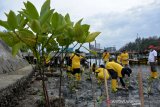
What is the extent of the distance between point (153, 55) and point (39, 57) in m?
15.7

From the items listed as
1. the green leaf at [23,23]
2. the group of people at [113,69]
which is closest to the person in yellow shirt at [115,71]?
the group of people at [113,69]

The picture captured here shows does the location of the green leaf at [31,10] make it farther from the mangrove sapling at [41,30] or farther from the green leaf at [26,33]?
the green leaf at [26,33]

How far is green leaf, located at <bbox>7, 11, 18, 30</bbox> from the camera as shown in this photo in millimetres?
1984

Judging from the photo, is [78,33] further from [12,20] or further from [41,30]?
[12,20]

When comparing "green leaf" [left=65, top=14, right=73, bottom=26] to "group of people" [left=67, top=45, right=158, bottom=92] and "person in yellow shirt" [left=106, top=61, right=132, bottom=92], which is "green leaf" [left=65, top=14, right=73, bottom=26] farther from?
"person in yellow shirt" [left=106, top=61, right=132, bottom=92]

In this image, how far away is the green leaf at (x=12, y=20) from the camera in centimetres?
198

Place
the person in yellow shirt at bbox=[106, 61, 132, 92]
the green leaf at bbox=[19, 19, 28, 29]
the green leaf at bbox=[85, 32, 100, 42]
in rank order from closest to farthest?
the green leaf at bbox=[19, 19, 28, 29]
the green leaf at bbox=[85, 32, 100, 42]
the person in yellow shirt at bbox=[106, 61, 132, 92]

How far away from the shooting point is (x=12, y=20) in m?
2.00

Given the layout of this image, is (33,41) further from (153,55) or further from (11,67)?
(153,55)

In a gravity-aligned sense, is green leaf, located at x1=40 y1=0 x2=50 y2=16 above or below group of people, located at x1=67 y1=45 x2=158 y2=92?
above

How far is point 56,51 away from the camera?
2.54 meters

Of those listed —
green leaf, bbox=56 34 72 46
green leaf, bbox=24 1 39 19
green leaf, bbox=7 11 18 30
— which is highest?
green leaf, bbox=24 1 39 19

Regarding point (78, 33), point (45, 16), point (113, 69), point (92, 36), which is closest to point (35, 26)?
point (45, 16)

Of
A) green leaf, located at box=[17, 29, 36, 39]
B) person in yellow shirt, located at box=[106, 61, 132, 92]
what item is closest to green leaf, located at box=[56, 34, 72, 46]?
green leaf, located at box=[17, 29, 36, 39]
